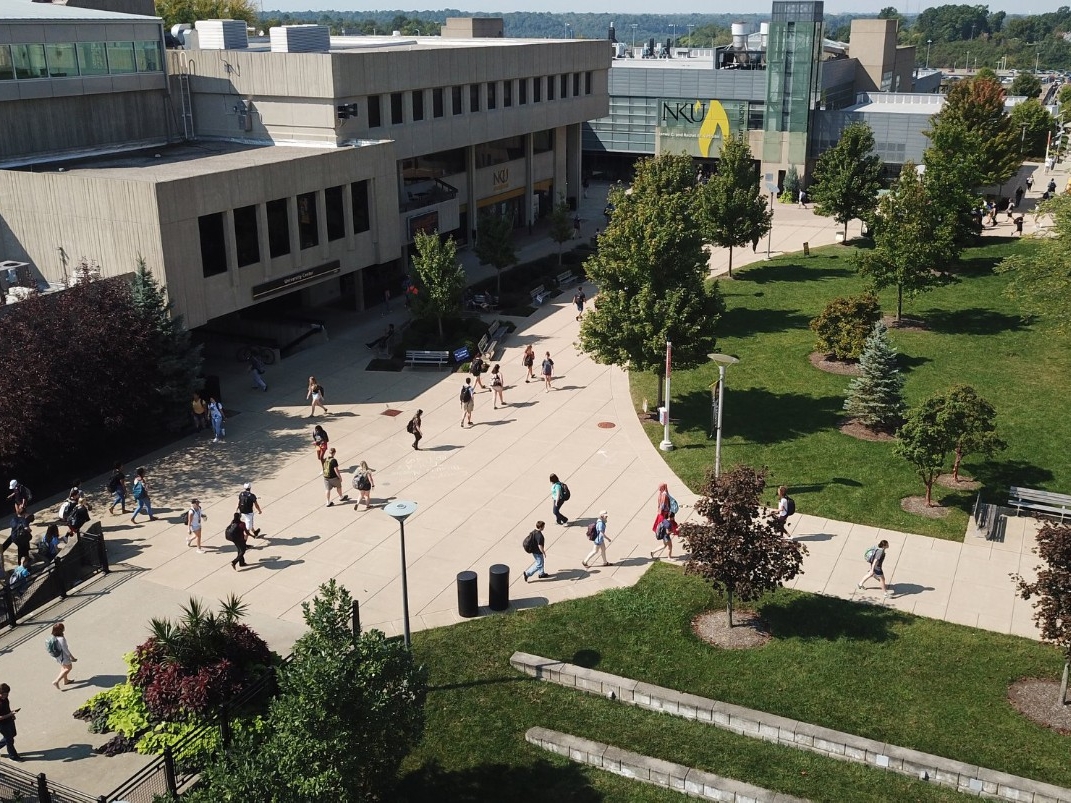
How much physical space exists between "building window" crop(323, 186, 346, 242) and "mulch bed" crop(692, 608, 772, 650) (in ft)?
77.5

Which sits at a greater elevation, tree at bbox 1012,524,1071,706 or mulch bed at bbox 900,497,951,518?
tree at bbox 1012,524,1071,706

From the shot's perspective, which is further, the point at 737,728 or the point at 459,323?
the point at 459,323

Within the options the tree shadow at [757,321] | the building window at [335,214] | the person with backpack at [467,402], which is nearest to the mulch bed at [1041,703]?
the person with backpack at [467,402]

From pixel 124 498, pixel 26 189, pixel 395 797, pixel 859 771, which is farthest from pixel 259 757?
pixel 26 189

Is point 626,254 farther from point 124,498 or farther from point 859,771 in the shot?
point 859,771

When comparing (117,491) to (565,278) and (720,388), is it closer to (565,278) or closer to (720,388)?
(720,388)

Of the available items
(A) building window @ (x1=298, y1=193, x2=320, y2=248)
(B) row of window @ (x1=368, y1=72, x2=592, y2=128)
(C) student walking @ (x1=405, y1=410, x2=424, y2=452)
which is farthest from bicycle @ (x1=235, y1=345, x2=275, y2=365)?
(B) row of window @ (x1=368, y1=72, x2=592, y2=128)

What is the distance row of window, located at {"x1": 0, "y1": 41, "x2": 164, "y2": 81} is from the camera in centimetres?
3606

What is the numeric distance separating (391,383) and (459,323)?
202 inches

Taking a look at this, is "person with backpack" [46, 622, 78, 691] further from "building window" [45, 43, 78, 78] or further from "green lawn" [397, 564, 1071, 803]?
"building window" [45, 43, 78, 78]

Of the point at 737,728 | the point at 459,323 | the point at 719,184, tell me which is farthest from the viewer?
the point at 719,184

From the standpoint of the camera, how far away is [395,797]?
1534cm

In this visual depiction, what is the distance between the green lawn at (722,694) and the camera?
15562mm

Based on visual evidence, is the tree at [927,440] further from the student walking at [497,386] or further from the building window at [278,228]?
the building window at [278,228]
